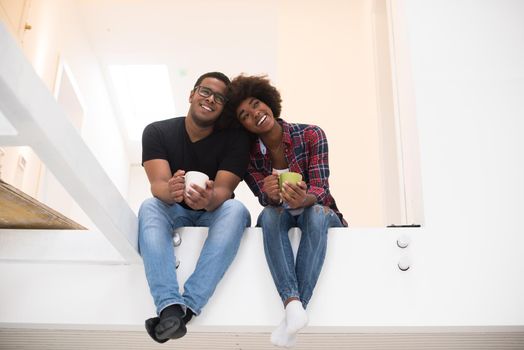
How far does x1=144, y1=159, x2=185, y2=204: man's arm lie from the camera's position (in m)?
1.82

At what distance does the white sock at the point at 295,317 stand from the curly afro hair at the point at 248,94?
0.78 meters

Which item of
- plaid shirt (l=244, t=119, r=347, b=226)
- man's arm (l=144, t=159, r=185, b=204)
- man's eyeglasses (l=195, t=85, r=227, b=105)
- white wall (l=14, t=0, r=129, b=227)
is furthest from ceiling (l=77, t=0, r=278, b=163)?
man's arm (l=144, t=159, r=185, b=204)

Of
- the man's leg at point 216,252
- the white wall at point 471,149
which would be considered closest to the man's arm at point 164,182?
the man's leg at point 216,252

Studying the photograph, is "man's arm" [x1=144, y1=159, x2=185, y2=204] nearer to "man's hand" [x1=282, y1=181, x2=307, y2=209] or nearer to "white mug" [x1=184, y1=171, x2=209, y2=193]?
"white mug" [x1=184, y1=171, x2=209, y2=193]

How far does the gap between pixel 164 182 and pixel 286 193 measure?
Result: 456 millimetres

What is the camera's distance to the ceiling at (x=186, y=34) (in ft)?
14.5

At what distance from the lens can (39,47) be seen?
361cm

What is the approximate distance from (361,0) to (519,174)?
235cm

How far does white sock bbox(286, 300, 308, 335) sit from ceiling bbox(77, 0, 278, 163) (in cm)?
300

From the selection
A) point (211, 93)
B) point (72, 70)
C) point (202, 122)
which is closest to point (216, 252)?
point (202, 122)

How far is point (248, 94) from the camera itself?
2227 millimetres

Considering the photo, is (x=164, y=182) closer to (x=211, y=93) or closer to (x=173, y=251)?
(x=173, y=251)

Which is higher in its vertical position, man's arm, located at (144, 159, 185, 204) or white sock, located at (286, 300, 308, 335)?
man's arm, located at (144, 159, 185, 204)

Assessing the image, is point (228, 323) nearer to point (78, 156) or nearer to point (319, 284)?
point (319, 284)
